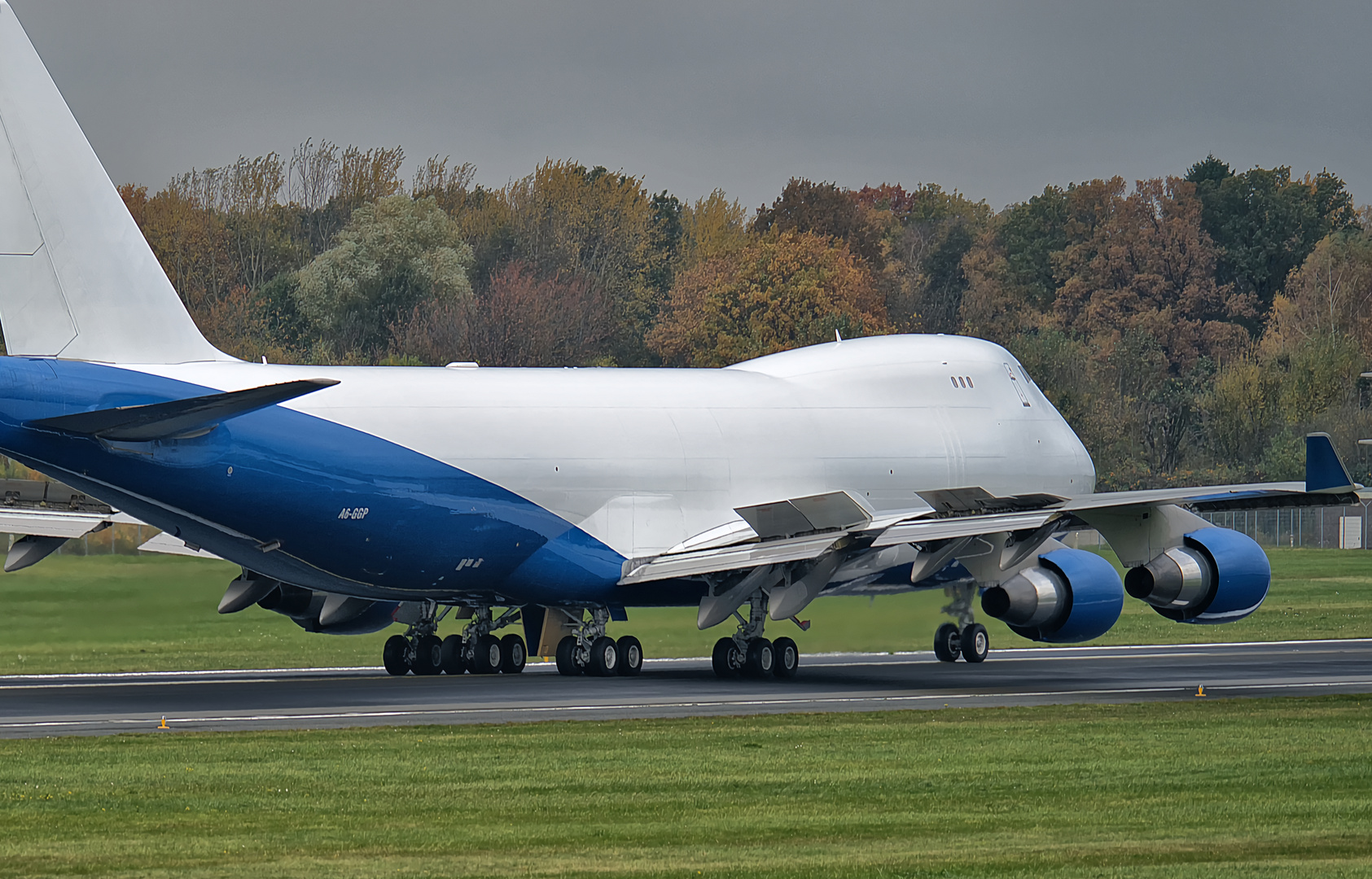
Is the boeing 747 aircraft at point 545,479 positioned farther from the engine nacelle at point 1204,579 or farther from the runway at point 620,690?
the runway at point 620,690

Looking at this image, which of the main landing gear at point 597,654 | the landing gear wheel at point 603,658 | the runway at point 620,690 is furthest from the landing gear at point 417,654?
the landing gear wheel at point 603,658

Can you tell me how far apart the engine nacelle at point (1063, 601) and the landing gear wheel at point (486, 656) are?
8482 mm

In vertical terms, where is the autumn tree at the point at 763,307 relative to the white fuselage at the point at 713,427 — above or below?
above

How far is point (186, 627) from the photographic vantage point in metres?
38.0

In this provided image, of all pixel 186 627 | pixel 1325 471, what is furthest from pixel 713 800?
pixel 186 627

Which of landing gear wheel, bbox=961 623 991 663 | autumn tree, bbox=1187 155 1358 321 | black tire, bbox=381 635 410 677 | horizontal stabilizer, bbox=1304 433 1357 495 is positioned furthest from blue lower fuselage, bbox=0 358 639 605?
autumn tree, bbox=1187 155 1358 321

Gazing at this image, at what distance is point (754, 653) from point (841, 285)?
56.8 metres

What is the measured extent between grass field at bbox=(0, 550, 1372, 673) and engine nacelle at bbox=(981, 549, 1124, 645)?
3511mm

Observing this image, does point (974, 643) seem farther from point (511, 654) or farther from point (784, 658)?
point (511, 654)

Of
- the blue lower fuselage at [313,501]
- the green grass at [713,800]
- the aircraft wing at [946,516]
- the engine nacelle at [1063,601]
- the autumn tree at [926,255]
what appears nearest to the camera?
the green grass at [713,800]

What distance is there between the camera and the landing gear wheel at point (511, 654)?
110 feet

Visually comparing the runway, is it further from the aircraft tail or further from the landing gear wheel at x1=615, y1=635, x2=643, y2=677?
the aircraft tail

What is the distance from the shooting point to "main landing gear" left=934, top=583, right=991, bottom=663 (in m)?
35.9

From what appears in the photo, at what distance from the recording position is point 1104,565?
32500 mm
